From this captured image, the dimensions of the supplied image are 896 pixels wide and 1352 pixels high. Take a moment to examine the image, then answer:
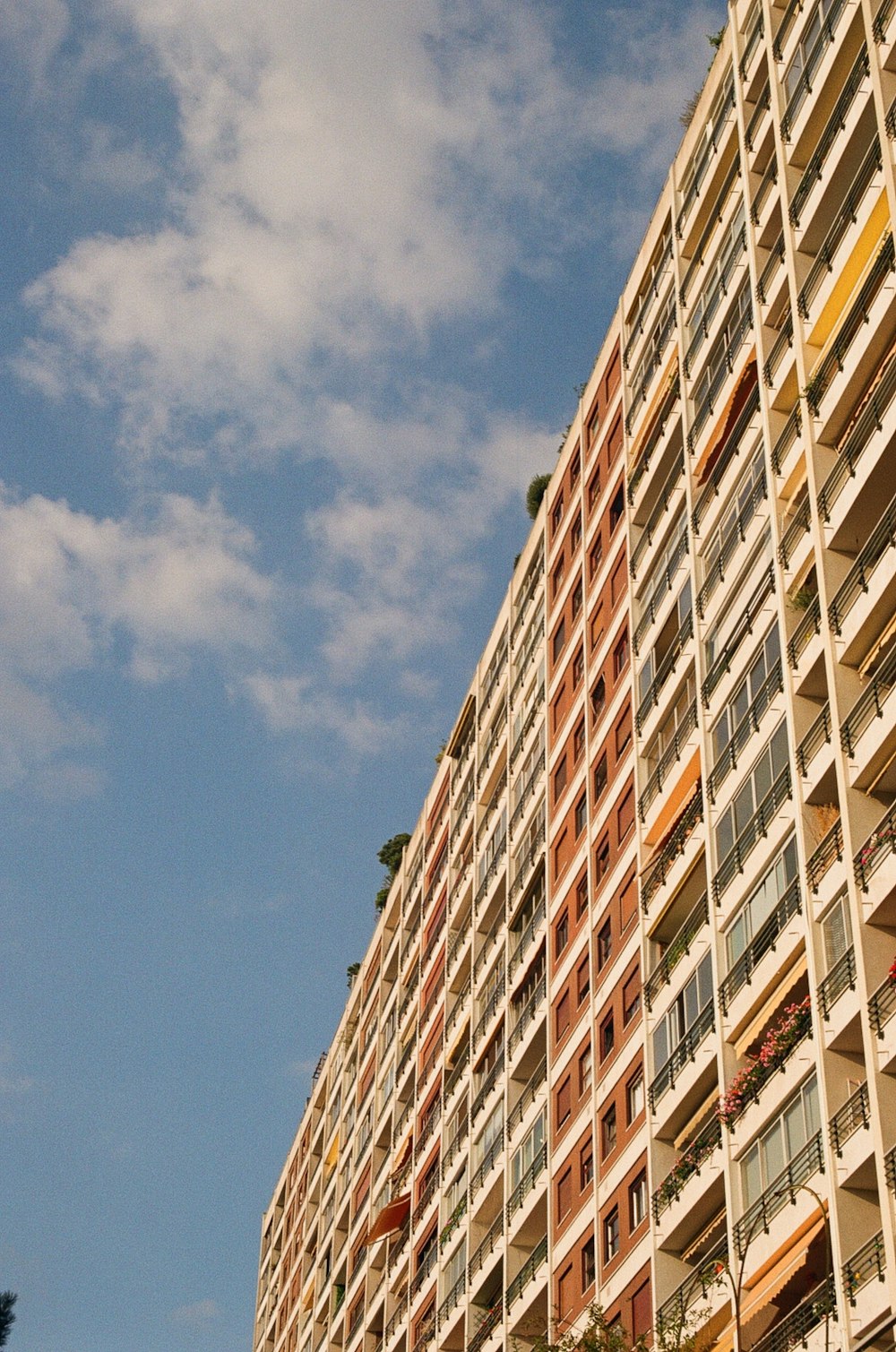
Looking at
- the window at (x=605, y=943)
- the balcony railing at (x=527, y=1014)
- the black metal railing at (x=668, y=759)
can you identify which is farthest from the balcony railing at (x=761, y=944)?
the balcony railing at (x=527, y=1014)

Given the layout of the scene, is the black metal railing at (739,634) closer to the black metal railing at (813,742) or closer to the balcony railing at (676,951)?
the balcony railing at (676,951)

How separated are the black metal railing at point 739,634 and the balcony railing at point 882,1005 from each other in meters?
10.7

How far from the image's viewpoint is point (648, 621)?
4497 centimetres

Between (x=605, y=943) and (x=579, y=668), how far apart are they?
981cm

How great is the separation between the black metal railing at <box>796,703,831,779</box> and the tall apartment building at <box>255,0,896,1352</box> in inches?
2.1

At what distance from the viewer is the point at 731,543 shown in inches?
1551

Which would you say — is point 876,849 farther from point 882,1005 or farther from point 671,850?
point 671,850

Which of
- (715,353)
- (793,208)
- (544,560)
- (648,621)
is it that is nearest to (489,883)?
(544,560)

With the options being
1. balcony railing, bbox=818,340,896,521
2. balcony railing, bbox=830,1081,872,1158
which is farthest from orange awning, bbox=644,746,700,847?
balcony railing, bbox=830,1081,872,1158

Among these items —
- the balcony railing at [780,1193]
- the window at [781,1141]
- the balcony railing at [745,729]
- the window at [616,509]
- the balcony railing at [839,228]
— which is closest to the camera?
the balcony railing at [780,1193]

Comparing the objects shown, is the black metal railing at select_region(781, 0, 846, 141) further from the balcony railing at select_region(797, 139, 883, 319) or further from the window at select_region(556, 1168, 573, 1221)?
the window at select_region(556, 1168, 573, 1221)

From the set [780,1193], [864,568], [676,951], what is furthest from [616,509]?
[780,1193]

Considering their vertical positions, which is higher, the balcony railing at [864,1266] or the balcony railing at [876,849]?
the balcony railing at [876,849]

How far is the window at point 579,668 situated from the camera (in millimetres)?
50688
